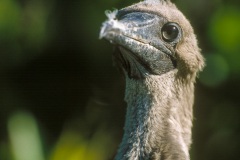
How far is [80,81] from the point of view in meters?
9.69

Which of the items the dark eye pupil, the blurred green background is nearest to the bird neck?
the dark eye pupil

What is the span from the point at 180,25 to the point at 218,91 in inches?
106

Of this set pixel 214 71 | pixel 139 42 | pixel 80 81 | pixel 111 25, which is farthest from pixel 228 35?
pixel 111 25

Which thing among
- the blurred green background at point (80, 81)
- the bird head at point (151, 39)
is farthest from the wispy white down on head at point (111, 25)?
the blurred green background at point (80, 81)

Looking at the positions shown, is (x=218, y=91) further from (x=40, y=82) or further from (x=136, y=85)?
(x=136, y=85)

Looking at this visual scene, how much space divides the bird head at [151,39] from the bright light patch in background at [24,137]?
2.33 m

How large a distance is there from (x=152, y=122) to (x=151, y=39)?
47 cm

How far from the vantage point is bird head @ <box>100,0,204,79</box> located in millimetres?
6195

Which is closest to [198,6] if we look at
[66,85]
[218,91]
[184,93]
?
[218,91]

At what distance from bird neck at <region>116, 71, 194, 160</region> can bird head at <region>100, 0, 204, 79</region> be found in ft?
0.24

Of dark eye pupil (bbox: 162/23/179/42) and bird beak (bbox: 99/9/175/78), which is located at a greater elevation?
dark eye pupil (bbox: 162/23/179/42)

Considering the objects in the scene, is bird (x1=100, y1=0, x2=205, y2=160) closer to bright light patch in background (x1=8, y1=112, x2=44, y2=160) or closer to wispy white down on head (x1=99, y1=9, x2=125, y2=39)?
wispy white down on head (x1=99, y1=9, x2=125, y2=39)

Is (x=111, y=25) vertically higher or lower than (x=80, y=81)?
lower

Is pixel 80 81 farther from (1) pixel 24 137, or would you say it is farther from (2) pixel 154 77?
(2) pixel 154 77
